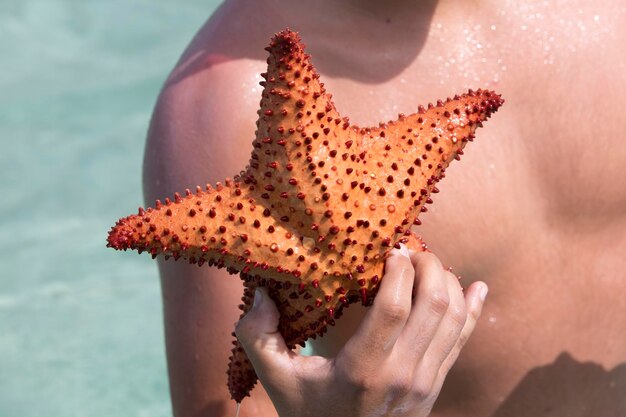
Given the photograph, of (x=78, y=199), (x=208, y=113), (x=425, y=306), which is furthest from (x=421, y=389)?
(x=78, y=199)

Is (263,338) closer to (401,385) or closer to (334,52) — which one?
(401,385)

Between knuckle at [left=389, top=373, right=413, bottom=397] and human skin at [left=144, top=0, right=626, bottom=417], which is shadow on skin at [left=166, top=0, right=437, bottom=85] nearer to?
human skin at [left=144, top=0, right=626, bottom=417]

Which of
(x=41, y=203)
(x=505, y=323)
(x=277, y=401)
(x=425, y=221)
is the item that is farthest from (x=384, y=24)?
(x=41, y=203)

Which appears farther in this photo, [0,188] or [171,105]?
[0,188]

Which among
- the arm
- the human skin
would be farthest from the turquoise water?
the human skin

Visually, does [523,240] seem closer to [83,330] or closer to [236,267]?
[236,267]

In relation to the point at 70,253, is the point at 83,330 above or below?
below

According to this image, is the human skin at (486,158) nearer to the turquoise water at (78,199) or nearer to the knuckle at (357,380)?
the knuckle at (357,380)
